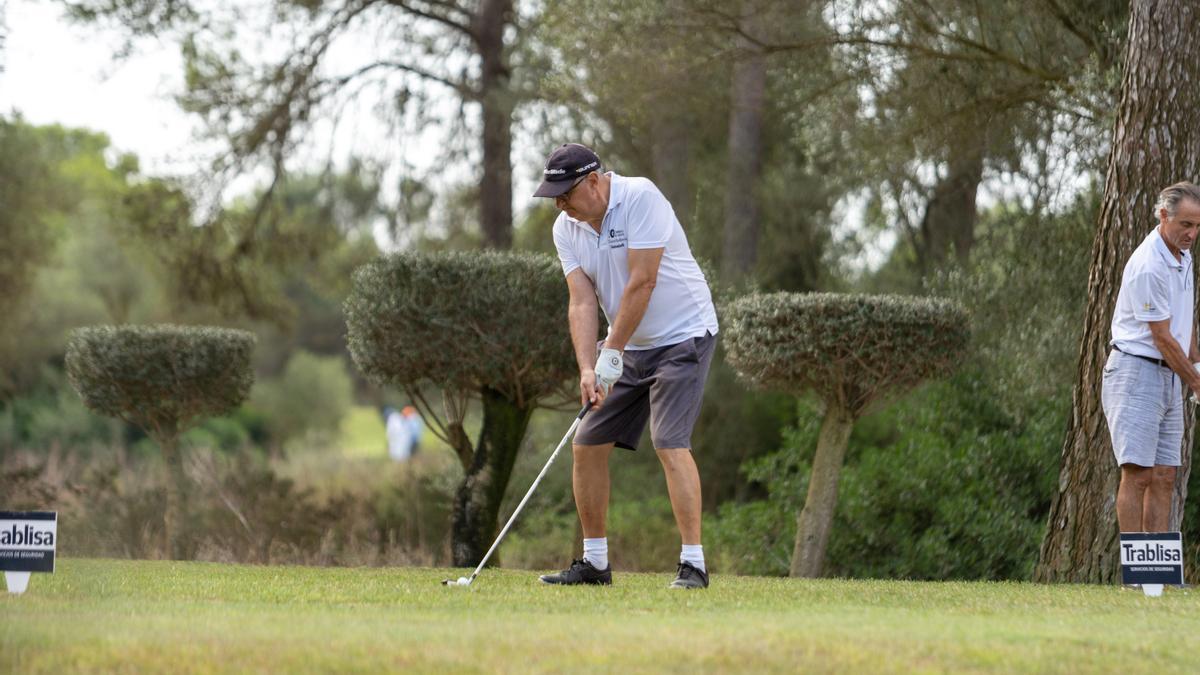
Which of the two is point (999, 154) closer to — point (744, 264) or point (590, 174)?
point (744, 264)

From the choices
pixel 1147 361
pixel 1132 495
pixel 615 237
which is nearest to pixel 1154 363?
pixel 1147 361

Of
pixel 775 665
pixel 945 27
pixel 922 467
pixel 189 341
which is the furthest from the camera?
pixel 922 467

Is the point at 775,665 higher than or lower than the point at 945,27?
lower

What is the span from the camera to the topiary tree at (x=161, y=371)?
10555 millimetres

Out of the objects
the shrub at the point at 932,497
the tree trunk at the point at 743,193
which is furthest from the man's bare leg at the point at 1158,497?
the tree trunk at the point at 743,193

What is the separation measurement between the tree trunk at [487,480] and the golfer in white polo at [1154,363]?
4213 millimetres

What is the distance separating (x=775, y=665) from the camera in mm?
4230

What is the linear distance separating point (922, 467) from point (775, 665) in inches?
323

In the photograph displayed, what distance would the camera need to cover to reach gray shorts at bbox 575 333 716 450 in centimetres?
642

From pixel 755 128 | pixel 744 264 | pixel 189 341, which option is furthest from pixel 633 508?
pixel 189 341

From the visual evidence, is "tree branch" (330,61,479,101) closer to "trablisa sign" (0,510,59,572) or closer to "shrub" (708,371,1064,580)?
"shrub" (708,371,1064,580)

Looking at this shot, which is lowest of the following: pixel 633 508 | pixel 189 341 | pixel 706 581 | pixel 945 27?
pixel 633 508

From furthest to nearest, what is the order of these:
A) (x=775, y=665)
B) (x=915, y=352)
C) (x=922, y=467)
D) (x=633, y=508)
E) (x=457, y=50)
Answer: (x=457, y=50), (x=633, y=508), (x=922, y=467), (x=915, y=352), (x=775, y=665)

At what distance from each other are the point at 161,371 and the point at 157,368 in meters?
0.04
